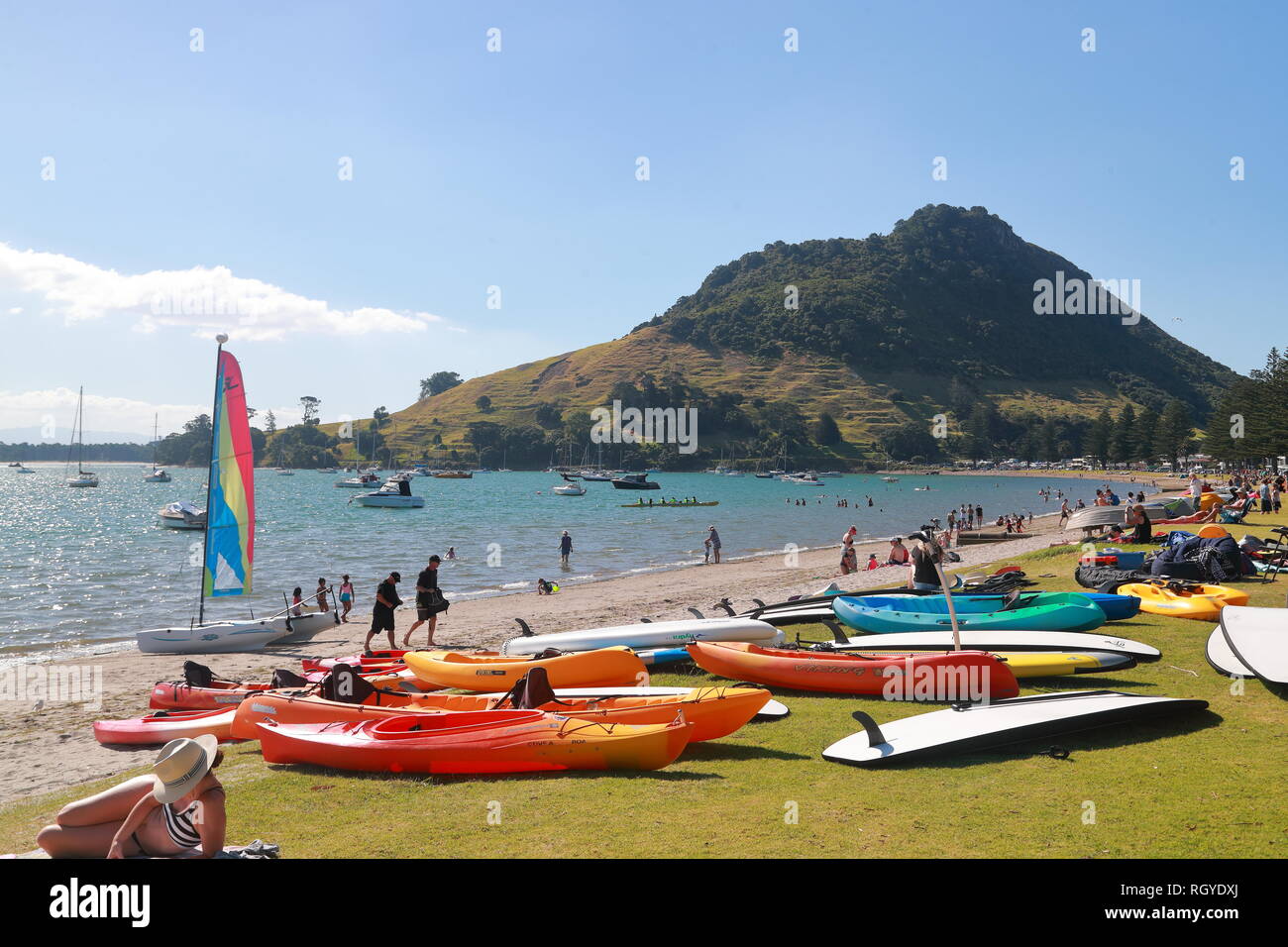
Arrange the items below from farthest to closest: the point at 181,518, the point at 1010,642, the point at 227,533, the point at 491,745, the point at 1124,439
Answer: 1. the point at 1124,439
2. the point at 181,518
3. the point at 227,533
4. the point at 1010,642
5. the point at 491,745

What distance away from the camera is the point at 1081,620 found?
43.9ft

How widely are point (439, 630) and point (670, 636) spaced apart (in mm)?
9429

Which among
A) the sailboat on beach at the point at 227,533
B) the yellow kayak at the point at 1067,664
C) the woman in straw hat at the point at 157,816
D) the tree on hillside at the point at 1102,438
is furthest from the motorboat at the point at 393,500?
the tree on hillside at the point at 1102,438

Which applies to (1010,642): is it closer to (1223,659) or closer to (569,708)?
(1223,659)

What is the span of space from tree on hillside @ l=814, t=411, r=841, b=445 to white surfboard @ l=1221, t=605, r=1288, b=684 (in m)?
164

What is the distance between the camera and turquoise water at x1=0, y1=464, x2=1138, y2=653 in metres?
27.9

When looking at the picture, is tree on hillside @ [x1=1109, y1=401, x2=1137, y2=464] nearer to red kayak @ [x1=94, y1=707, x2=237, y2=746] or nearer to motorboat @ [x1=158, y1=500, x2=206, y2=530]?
motorboat @ [x1=158, y1=500, x2=206, y2=530]

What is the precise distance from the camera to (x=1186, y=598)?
14891 mm

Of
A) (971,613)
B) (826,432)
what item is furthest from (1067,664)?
(826,432)

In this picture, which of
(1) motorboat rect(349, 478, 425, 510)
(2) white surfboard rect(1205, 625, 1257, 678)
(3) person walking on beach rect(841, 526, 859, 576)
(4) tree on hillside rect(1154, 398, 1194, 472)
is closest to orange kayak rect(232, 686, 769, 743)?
(2) white surfboard rect(1205, 625, 1257, 678)

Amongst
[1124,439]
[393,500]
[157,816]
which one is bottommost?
[393,500]

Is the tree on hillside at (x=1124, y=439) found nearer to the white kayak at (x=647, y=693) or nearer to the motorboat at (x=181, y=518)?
the motorboat at (x=181, y=518)

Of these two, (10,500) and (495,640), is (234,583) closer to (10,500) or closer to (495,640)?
(495,640)
